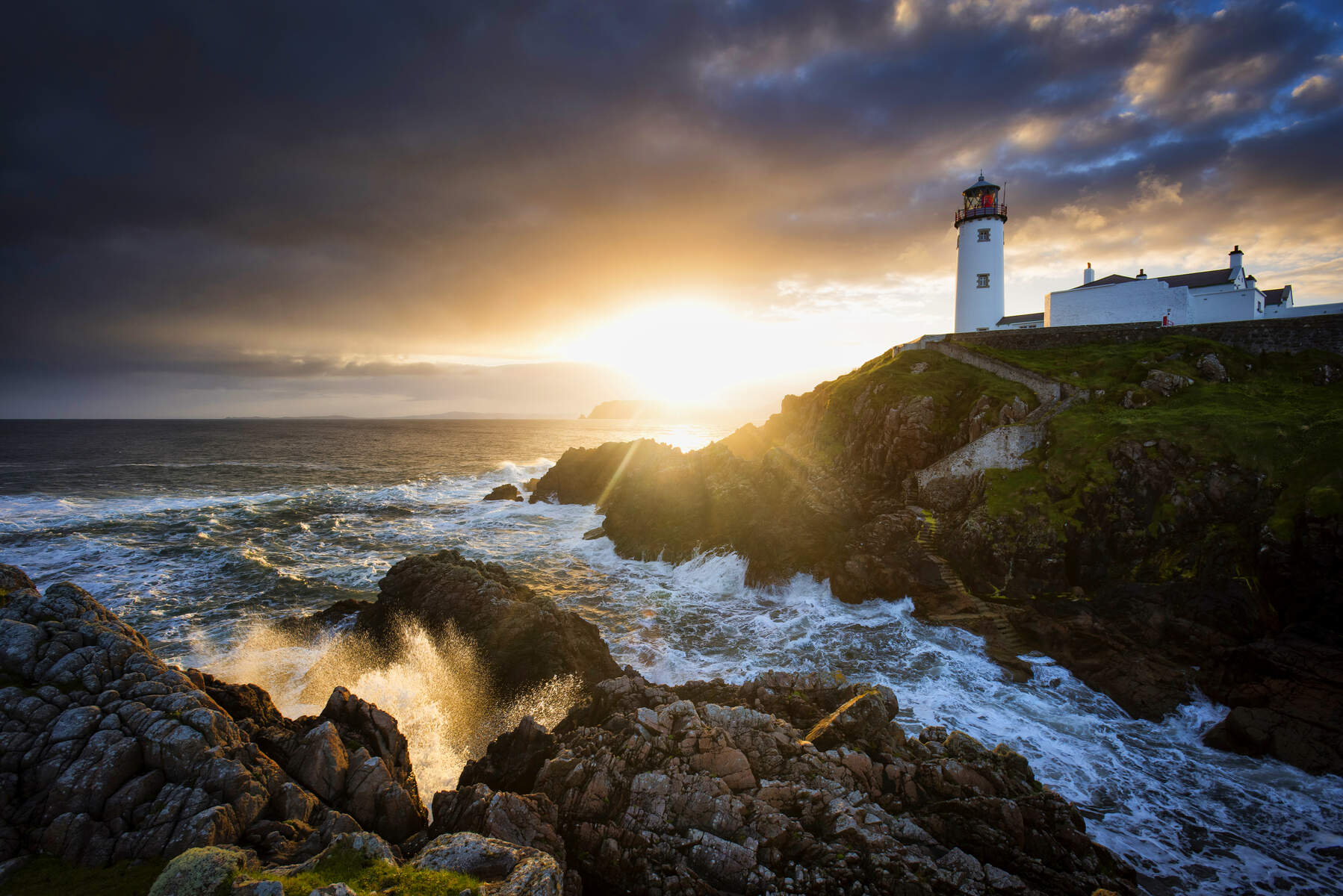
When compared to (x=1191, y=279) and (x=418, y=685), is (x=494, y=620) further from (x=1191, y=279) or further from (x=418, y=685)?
(x=1191, y=279)

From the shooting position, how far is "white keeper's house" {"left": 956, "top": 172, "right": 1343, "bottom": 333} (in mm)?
37312

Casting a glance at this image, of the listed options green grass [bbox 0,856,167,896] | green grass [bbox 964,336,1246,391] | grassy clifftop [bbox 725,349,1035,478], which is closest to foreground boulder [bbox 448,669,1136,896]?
green grass [bbox 0,856,167,896]

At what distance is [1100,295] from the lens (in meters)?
39.9

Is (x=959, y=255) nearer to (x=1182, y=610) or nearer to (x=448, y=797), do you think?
(x=1182, y=610)

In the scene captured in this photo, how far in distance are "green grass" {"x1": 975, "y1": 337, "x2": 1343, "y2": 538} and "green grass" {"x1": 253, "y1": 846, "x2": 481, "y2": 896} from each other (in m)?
26.3

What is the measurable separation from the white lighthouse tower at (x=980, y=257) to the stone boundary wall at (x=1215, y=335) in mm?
6492

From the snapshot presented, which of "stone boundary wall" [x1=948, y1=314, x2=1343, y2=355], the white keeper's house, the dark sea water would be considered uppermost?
the white keeper's house

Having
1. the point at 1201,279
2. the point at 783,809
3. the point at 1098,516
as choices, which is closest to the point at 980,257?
the point at 1201,279

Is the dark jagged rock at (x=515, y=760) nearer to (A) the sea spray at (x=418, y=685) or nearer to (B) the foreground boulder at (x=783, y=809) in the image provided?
(B) the foreground boulder at (x=783, y=809)

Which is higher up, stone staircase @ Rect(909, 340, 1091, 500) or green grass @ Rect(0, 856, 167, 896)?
stone staircase @ Rect(909, 340, 1091, 500)

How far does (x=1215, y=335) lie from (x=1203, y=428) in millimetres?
15501

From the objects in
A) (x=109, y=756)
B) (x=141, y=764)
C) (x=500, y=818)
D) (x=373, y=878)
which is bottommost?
(x=500, y=818)

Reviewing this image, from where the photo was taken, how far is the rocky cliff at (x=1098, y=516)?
17.9m

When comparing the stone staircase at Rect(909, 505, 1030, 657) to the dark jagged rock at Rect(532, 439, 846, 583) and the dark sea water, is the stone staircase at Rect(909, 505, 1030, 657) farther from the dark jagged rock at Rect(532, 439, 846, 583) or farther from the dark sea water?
the dark jagged rock at Rect(532, 439, 846, 583)
